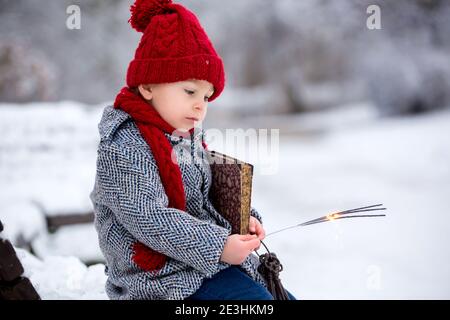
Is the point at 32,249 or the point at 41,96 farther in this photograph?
the point at 41,96

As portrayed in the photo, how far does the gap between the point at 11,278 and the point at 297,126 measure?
7457 mm

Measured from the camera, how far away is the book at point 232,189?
3.75ft

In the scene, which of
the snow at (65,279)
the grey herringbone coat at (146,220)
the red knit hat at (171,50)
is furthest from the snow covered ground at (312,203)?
the red knit hat at (171,50)

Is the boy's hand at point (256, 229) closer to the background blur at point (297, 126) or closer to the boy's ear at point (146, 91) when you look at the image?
the boy's ear at point (146, 91)

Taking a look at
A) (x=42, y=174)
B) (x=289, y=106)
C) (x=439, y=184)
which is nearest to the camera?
(x=42, y=174)

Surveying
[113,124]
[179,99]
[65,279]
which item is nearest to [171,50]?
[179,99]

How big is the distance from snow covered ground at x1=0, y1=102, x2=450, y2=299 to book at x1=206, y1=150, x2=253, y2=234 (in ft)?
2.46

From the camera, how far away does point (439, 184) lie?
470 centimetres

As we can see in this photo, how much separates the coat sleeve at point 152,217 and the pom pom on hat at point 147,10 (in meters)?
0.34

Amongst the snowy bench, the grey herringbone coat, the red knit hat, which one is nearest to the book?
the grey herringbone coat

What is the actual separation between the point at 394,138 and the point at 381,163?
1.31m
